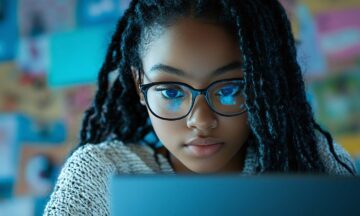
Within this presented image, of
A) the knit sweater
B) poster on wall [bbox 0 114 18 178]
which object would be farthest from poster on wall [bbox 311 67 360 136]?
poster on wall [bbox 0 114 18 178]

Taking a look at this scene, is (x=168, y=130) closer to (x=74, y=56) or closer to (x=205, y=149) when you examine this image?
(x=205, y=149)

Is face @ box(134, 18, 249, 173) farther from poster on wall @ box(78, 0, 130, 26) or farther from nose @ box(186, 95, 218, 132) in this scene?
poster on wall @ box(78, 0, 130, 26)

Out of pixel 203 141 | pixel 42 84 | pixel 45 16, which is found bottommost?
pixel 203 141

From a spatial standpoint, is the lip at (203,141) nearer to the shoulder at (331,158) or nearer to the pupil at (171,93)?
the pupil at (171,93)

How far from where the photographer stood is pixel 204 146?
0.68 metres

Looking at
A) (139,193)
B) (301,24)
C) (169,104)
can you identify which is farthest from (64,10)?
(139,193)

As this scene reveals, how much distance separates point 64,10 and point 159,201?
4.46 ft

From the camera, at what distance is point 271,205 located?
32 centimetres

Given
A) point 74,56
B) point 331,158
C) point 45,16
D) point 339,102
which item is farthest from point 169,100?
point 45,16

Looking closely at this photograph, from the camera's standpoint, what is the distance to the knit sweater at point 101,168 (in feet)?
2.27

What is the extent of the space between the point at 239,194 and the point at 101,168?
0.47 metres

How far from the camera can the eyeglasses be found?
0.65 metres

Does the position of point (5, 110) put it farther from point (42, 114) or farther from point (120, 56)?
point (120, 56)

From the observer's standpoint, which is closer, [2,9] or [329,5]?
[329,5]
